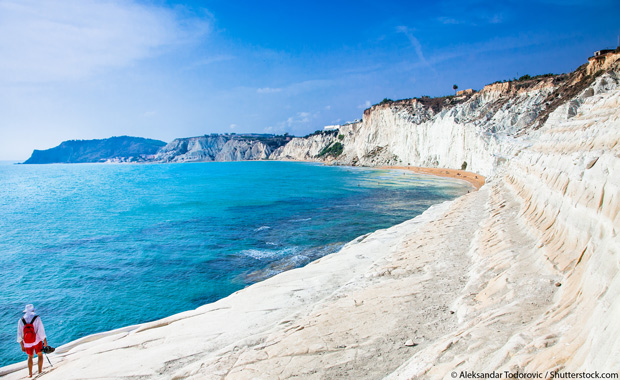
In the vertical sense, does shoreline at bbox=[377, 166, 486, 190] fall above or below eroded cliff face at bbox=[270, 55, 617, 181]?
below

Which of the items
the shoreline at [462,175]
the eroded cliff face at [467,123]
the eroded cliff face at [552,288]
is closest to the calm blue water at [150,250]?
the eroded cliff face at [552,288]

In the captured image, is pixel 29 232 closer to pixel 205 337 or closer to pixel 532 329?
pixel 205 337

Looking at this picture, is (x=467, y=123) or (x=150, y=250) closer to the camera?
(x=150, y=250)

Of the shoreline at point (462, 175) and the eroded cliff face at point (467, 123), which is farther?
the shoreline at point (462, 175)

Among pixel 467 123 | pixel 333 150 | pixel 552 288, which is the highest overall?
pixel 333 150

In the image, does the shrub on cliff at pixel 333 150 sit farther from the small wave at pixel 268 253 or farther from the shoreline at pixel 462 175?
the small wave at pixel 268 253

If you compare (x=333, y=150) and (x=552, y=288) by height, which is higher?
(x=333, y=150)

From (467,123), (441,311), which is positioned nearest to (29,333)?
(441,311)

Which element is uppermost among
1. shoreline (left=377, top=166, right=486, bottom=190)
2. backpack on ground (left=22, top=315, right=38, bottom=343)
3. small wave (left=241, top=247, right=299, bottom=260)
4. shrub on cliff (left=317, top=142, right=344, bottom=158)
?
shrub on cliff (left=317, top=142, right=344, bottom=158)

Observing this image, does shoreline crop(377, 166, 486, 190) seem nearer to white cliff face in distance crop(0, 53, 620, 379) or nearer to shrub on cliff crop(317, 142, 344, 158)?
white cliff face in distance crop(0, 53, 620, 379)

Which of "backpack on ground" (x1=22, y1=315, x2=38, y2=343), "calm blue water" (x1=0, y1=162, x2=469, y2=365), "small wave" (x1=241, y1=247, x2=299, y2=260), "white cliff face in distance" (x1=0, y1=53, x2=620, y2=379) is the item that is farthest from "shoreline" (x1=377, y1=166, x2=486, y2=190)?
"backpack on ground" (x1=22, y1=315, x2=38, y2=343)

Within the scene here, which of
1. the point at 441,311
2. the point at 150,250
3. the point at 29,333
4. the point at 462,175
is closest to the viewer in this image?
the point at 441,311

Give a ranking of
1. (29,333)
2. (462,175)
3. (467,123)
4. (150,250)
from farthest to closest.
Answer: (467,123)
(462,175)
(150,250)
(29,333)

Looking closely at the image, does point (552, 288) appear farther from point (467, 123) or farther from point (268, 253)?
point (467, 123)
